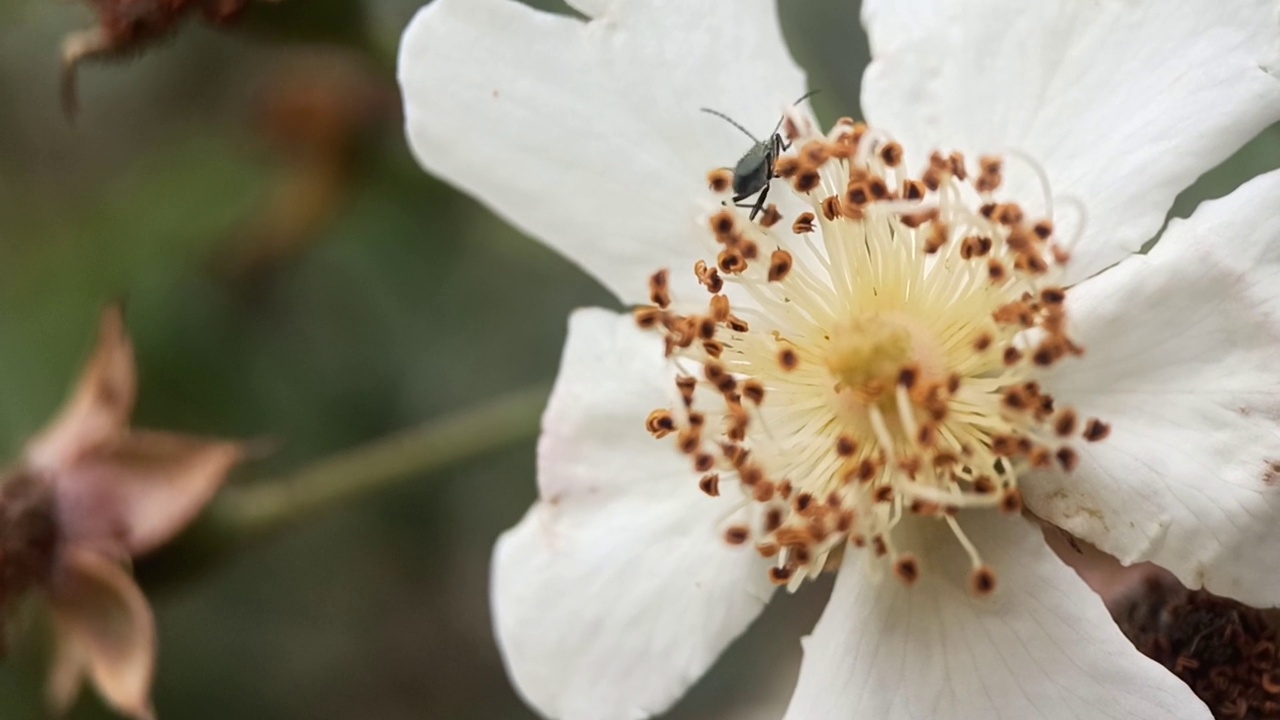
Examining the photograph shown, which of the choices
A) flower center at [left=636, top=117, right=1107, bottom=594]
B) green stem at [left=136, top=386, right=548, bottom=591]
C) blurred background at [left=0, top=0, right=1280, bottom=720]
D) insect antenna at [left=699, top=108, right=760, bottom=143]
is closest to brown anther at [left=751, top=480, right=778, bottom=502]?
flower center at [left=636, top=117, right=1107, bottom=594]

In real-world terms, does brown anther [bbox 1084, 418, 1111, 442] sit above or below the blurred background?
above

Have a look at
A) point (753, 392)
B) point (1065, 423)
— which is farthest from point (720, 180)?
point (1065, 423)

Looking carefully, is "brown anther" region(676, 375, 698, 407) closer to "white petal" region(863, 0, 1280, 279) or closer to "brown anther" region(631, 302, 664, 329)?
"brown anther" region(631, 302, 664, 329)

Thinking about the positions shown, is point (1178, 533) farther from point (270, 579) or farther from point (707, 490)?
point (270, 579)

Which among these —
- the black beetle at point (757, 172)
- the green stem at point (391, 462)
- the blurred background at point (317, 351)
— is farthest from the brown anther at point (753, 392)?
the blurred background at point (317, 351)

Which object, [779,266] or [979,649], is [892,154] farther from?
[979,649]

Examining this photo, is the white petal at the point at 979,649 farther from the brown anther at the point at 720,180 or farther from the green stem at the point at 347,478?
the green stem at the point at 347,478

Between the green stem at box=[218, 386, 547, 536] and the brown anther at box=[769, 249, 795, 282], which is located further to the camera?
the green stem at box=[218, 386, 547, 536]

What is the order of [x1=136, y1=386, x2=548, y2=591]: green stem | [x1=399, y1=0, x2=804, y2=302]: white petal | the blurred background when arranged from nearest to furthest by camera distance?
[x1=399, y1=0, x2=804, y2=302]: white petal, [x1=136, y1=386, x2=548, y2=591]: green stem, the blurred background
